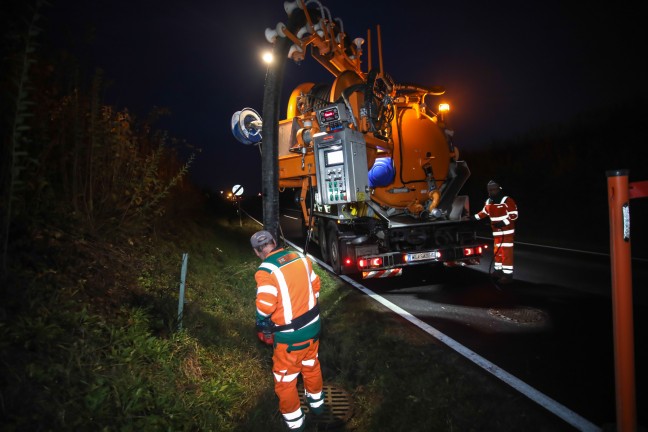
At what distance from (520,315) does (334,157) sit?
3.62 m

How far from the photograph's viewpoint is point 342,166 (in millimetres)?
5906

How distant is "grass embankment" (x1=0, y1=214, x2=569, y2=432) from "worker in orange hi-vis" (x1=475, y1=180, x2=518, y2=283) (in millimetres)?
2987

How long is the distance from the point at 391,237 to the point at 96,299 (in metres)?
4.80

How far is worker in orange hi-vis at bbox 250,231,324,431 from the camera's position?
2797 millimetres

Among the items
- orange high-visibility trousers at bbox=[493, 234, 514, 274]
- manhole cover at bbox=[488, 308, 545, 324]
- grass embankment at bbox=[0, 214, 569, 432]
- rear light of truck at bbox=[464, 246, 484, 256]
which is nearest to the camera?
grass embankment at bbox=[0, 214, 569, 432]

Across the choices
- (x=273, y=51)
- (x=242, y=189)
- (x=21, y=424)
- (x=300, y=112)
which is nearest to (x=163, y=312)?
(x=21, y=424)

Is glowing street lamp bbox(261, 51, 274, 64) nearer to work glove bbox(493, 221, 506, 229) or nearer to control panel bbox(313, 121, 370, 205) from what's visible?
control panel bbox(313, 121, 370, 205)

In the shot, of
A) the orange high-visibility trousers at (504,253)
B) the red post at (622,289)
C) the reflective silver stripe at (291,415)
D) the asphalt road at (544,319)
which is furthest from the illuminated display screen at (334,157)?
the red post at (622,289)

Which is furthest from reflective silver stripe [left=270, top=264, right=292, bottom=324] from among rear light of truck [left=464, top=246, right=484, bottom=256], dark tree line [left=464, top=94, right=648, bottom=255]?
dark tree line [left=464, top=94, right=648, bottom=255]

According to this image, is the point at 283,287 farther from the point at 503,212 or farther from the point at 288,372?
the point at 503,212

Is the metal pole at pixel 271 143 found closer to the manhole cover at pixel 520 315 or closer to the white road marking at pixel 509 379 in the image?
the white road marking at pixel 509 379

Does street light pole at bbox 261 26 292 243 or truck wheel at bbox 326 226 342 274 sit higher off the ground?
street light pole at bbox 261 26 292 243

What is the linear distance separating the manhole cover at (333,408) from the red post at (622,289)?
6.53ft

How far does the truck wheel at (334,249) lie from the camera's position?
7285 mm
